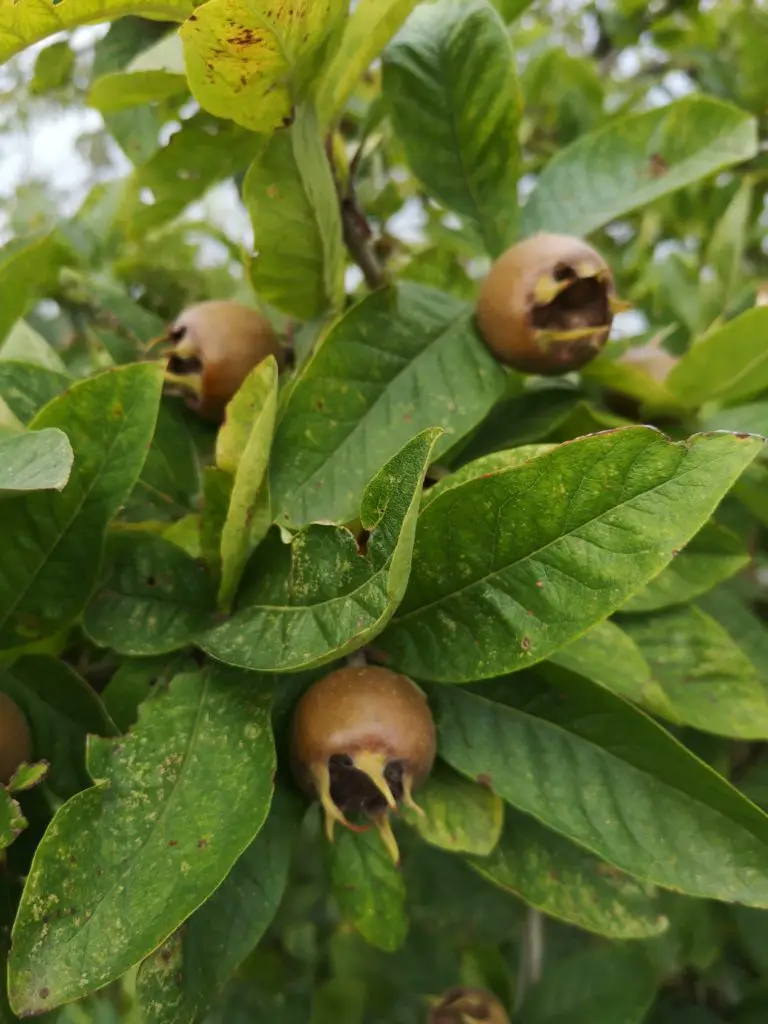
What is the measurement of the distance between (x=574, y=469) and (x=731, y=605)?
2.13 feet

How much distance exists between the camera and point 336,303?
85cm

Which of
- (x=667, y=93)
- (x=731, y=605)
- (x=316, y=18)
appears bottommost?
(x=731, y=605)

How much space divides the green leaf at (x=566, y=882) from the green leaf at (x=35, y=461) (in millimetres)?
499

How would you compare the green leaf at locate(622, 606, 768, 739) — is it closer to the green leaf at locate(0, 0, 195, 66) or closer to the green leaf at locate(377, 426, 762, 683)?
the green leaf at locate(377, 426, 762, 683)

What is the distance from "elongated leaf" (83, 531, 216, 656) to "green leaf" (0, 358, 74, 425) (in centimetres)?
17

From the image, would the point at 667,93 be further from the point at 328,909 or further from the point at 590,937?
the point at 328,909

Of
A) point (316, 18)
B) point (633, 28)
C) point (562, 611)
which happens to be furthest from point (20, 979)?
point (633, 28)

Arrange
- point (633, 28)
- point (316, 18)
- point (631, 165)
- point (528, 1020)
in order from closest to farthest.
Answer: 1. point (316, 18)
2. point (631, 165)
3. point (528, 1020)
4. point (633, 28)

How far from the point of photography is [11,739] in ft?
2.17

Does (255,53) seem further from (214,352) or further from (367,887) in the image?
(367,887)

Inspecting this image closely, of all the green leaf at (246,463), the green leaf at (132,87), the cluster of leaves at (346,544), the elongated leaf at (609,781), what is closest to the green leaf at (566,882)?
the cluster of leaves at (346,544)

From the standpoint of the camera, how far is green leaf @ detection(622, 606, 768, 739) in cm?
83

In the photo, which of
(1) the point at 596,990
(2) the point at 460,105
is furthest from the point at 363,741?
(1) the point at 596,990

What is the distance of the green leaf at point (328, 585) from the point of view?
54 centimetres
